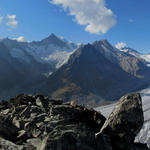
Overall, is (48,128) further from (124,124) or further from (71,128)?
(124,124)

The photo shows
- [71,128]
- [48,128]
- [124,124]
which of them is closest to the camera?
[71,128]

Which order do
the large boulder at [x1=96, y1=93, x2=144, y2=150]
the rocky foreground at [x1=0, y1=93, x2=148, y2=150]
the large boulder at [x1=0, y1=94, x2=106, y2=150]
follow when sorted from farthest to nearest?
the large boulder at [x1=96, y1=93, x2=144, y2=150], the rocky foreground at [x1=0, y1=93, x2=148, y2=150], the large boulder at [x1=0, y1=94, x2=106, y2=150]

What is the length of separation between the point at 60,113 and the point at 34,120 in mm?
3062

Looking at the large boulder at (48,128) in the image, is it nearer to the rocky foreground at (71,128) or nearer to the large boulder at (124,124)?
the rocky foreground at (71,128)

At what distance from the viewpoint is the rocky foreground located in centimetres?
1323

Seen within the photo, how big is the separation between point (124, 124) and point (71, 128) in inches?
236

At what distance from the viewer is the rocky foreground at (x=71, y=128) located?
521 inches

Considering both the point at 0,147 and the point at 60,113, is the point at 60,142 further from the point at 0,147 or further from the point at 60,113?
the point at 60,113

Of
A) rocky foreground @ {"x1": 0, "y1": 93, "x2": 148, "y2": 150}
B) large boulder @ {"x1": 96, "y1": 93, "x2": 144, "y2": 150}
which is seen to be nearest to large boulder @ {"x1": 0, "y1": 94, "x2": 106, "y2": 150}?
rocky foreground @ {"x1": 0, "y1": 93, "x2": 148, "y2": 150}

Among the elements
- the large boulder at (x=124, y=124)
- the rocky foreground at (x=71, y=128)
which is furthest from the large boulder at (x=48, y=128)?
the large boulder at (x=124, y=124)

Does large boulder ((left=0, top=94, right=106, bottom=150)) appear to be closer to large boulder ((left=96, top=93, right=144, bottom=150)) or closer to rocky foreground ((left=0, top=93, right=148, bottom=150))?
rocky foreground ((left=0, top=93, right=148, bottom=150))

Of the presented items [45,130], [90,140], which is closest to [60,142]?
[90,140]

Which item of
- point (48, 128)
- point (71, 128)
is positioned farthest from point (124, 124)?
point (48, 128)

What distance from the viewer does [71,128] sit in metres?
15.1
